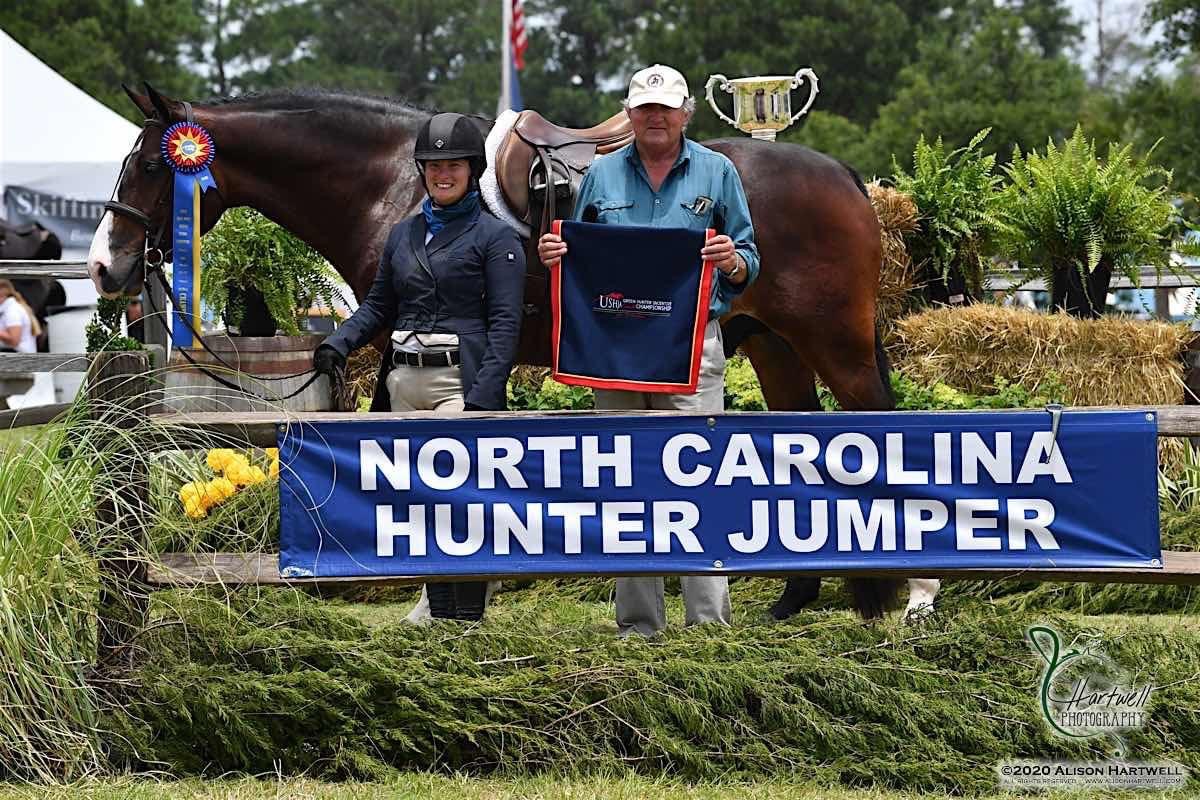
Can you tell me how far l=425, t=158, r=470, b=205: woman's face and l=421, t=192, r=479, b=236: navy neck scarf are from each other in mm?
26

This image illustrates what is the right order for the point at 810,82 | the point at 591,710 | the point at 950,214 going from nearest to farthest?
→ the point at 591,710, the point at 810,82, the point at 950,214

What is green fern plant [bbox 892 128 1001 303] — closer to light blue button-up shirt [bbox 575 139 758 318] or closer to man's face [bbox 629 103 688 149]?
light blue button-up shirt [bbox 575 139 758 318]

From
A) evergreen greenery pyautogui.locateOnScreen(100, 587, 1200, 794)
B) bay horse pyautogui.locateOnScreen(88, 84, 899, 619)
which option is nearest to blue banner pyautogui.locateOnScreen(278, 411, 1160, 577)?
evergreen greenery pyautogui.locateOnScreen(100, 587, 1200, 794)

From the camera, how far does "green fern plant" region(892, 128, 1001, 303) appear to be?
855 cm

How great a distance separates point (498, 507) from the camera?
4422mm

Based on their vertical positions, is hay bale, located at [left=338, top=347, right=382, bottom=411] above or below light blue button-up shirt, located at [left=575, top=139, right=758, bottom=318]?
below

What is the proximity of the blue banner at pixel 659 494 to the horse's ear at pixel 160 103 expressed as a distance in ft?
7.29

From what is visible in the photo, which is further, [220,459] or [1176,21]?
[1176,21]

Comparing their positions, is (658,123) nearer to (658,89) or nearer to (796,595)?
(658,89)

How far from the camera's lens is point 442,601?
510 centimetres

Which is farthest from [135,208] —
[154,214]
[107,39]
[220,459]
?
[107,39]

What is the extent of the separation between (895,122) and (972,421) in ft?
90.1

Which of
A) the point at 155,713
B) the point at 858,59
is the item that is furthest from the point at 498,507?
the point at 858,59

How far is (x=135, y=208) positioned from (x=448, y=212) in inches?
72.2
